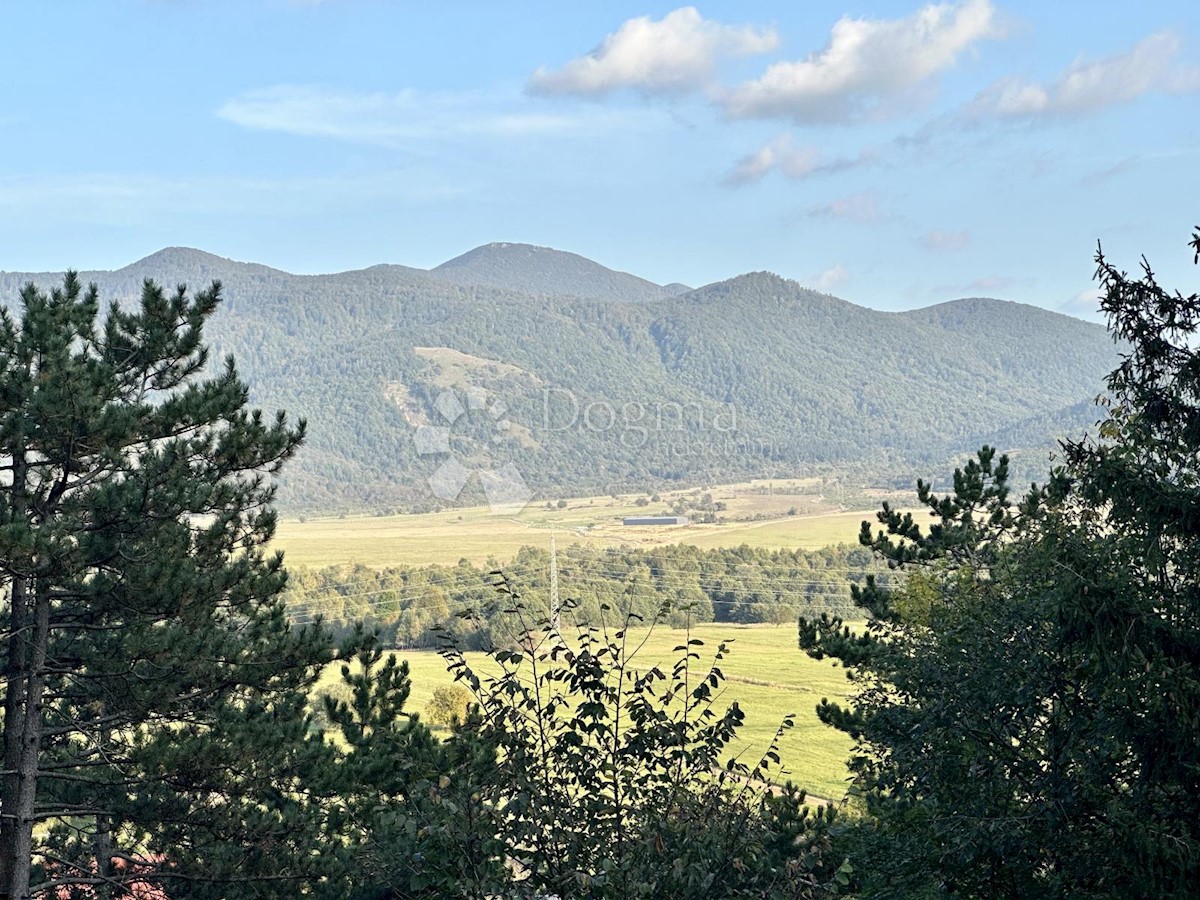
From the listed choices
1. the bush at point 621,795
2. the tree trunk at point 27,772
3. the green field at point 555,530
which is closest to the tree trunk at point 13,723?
the tree trunk at point 27,772

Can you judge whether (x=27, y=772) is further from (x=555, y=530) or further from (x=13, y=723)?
(x=555, y=530)

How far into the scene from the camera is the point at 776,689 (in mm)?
50844

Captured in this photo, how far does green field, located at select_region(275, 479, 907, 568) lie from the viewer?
115188 millimetres

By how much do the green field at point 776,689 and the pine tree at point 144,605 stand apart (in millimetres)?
23210

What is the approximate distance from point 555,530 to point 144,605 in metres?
104

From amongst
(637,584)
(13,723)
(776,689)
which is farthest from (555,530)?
(13,723)

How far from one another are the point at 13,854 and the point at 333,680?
35.3 metres

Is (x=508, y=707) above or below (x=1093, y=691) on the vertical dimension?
above

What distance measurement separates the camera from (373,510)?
609 feet

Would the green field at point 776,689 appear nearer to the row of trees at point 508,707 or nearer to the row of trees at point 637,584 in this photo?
the row of trees at point 637,584

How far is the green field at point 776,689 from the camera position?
3916cm

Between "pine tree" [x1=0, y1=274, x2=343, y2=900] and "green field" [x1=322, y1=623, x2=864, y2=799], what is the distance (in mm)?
23210

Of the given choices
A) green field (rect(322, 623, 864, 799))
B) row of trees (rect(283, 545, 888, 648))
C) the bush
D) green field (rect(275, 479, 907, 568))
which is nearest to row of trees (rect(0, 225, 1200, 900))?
the bush

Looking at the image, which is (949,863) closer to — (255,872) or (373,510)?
(255,872)
